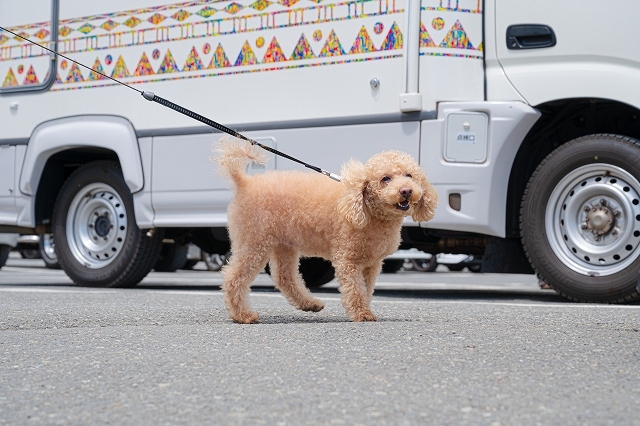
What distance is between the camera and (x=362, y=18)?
7.16 m

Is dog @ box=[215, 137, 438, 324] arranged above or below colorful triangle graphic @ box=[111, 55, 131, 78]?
below

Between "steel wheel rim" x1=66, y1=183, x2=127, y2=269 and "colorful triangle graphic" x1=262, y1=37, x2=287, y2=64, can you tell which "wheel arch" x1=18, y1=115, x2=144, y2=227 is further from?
"colorful triangle graphic" x1=262, y1=37, x2=287, y2=64

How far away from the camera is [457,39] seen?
6.94 m

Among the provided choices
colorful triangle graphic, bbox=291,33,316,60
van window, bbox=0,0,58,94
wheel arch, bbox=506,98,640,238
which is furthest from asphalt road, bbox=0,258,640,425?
van window, bbox=0,0,58,94

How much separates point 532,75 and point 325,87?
153 cm

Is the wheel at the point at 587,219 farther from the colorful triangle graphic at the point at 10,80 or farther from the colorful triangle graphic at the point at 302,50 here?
the colorful triangle graphic at the point at 10,80

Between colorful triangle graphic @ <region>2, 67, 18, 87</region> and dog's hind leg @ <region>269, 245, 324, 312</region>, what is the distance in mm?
4331

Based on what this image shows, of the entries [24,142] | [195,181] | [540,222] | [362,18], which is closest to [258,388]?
[540,222]

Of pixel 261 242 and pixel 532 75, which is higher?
pixel 532 75

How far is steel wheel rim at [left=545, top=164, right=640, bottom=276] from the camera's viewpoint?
647cm

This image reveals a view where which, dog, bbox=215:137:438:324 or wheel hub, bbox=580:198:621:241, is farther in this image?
wheel hub, bbox=580:198:621:241

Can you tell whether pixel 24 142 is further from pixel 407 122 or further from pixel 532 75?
pixel 532 75

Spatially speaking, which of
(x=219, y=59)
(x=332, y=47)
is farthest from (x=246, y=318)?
(x=219, y=59)

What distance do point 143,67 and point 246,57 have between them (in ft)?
3.34
